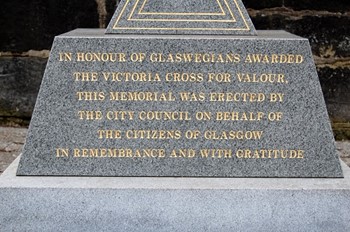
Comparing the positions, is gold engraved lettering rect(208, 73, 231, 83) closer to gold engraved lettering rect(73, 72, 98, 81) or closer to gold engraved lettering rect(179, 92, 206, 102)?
gold engraved lettering rect(179, 92, 206, 102)

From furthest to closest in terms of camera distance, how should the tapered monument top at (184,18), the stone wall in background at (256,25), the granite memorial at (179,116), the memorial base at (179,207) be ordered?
1. the stone wall in background at (256,25)
2. the tapered monument top at (184,18)
3. the granite memorial at (179,116)
4. the memorial base at (179,207)

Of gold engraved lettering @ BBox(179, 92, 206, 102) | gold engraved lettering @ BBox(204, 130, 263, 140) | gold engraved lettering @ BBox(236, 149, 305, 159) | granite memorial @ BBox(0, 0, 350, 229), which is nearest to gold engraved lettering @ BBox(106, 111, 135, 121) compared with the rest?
granite memorial @ BBox(0, 0, 350, 229)

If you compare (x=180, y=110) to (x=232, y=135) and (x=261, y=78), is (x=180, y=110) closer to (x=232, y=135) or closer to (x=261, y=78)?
(x=232, y=135)

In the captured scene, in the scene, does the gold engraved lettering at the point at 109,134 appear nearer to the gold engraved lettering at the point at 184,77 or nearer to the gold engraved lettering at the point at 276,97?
the gold engraved lettering at the point at 184,77

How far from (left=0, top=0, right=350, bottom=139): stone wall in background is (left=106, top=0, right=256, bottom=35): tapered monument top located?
1261mm

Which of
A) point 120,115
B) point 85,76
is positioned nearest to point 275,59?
point 120,115

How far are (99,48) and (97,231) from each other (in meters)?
0.86

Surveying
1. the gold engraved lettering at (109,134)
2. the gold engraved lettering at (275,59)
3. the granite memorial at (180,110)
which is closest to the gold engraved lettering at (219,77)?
the granite memorial at (180,110)

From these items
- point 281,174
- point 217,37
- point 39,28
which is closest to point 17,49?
point 39,28

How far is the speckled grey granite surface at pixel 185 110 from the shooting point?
10.0 feet

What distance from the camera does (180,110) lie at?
3.08 meters

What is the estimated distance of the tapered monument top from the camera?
10.6ft

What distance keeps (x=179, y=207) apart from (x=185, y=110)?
0.47 metres

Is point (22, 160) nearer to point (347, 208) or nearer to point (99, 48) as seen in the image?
point (99, 48)
